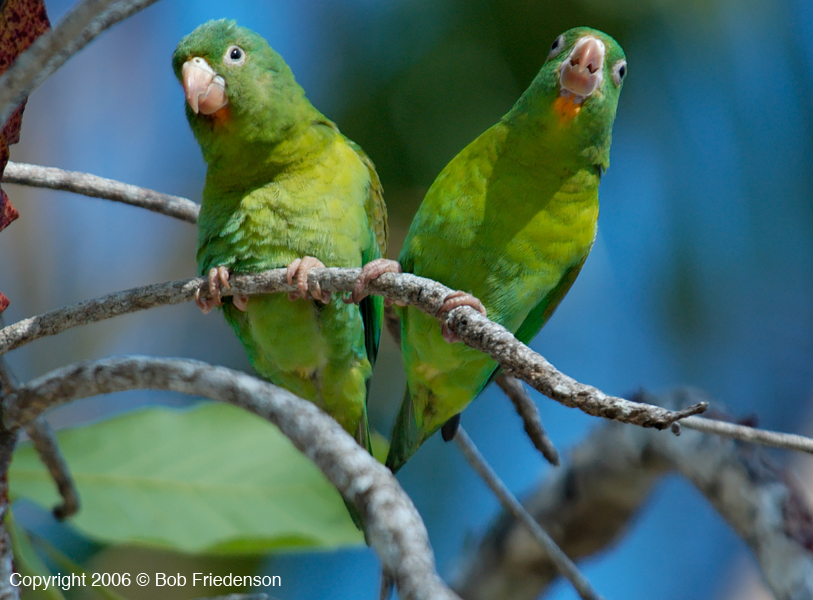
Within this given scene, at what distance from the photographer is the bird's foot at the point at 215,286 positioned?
1.22 metres

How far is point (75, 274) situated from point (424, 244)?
238 centimetres

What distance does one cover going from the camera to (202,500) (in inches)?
62.5

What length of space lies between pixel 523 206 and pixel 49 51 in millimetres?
929

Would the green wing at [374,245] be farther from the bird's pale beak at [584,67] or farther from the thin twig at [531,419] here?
the bird's pale beak at [584,67]

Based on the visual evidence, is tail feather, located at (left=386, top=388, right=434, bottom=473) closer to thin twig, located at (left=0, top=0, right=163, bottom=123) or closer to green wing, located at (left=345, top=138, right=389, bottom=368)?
green wing, located at (left=345, top=138, right=389, bottom=368)

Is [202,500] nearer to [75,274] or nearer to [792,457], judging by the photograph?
[792,457]

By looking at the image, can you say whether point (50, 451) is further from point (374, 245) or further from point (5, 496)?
point (374, 245)

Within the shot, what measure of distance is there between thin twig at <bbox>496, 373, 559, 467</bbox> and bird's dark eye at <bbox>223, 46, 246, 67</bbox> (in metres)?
0.86

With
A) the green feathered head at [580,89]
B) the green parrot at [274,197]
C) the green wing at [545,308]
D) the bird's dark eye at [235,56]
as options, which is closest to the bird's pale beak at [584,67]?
the green feathered head at [580,89]

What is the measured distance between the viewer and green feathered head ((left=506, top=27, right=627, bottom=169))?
4.25ft

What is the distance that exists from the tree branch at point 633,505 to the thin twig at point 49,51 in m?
1.25

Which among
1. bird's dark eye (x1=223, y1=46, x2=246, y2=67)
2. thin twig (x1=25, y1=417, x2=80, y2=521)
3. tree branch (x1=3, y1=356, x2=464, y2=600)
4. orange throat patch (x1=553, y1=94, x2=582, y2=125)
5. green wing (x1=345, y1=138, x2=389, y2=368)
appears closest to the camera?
tree branch (x1=3, y1=356, x2=464, y2=600)

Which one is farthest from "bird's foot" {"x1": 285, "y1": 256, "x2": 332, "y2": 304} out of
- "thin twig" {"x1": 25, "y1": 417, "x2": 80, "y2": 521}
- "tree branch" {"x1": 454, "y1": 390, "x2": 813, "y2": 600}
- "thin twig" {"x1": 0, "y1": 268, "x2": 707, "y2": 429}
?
"tree branch" {"x1": 454, "y1": 390, "x2": 813, "y2": 600}

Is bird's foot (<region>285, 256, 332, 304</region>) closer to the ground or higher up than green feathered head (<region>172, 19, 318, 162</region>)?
closer to the ground
